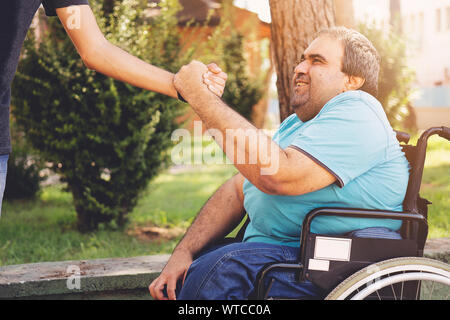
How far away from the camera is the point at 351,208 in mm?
1992

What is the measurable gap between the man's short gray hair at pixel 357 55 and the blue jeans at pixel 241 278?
2.28ft

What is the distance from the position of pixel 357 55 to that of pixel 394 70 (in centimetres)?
958

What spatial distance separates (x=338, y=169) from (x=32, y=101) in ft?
12.6

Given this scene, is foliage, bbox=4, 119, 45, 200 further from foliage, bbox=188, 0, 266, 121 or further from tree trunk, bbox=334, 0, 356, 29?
foliage, bbox=188, 0, 266, 121

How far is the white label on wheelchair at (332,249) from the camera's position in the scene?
196 cm

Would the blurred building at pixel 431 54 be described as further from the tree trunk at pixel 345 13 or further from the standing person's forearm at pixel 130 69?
the standing person's forearm at pixel 130 69

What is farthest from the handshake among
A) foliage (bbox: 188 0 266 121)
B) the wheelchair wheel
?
foliage (bbox: 188 0 266 121)

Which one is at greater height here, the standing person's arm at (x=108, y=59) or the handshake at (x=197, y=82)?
the standing person's arm at (x=108, y=59)

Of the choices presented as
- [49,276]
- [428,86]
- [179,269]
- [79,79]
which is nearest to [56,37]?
[79,79]

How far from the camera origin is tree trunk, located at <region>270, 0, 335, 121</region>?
150 inches

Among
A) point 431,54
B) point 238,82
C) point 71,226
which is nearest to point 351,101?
point 71,226

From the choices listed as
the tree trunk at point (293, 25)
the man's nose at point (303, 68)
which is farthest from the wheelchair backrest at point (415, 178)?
the tree trunk at point (293, 25)

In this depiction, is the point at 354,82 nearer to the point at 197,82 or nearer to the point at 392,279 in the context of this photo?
the point at 197,82
